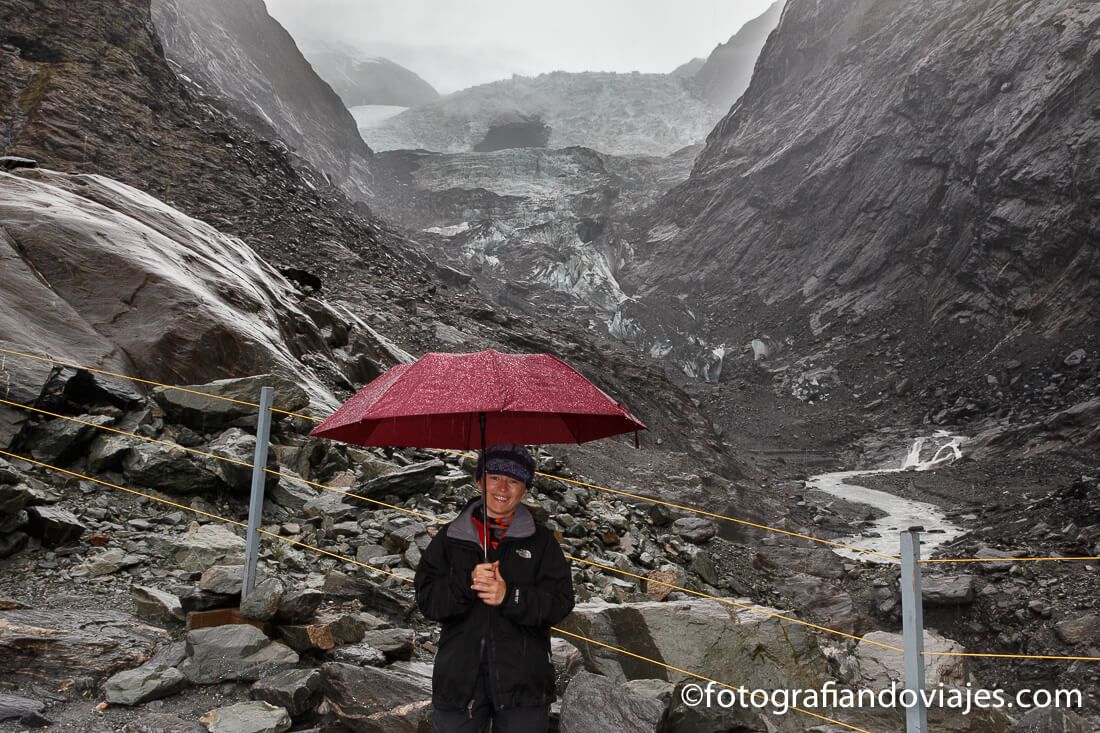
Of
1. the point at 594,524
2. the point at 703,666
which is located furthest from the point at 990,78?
the point at 703,666

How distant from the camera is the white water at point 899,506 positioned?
955 inches

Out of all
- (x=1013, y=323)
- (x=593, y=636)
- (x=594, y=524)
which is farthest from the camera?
(x=1013, y=323)

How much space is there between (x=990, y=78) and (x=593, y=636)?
67738 millimetres

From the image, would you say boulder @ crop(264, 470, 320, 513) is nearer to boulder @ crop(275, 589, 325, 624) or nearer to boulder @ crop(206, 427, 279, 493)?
boulder @ crop(206, 427, 279, 493)

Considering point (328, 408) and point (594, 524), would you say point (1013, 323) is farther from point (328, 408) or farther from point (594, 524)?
point (328, 408)

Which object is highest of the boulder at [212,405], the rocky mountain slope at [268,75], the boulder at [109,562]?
the rocky mountain slope at [268,75]

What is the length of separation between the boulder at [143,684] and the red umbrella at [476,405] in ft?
5.99

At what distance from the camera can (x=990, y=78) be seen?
57500mm

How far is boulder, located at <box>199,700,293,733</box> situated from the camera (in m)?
3.65

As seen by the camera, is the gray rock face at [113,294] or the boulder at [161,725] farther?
the gray rock face at [113,294]

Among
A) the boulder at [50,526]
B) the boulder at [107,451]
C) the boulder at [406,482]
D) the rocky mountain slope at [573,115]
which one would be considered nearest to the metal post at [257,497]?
the boulder at [50,526]

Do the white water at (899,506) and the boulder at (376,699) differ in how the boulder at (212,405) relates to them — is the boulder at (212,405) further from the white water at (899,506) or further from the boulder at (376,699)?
the white water at (899,506)

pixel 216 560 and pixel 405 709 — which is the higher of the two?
pixel 216 560

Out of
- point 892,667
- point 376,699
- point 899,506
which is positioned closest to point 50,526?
point 376,699
